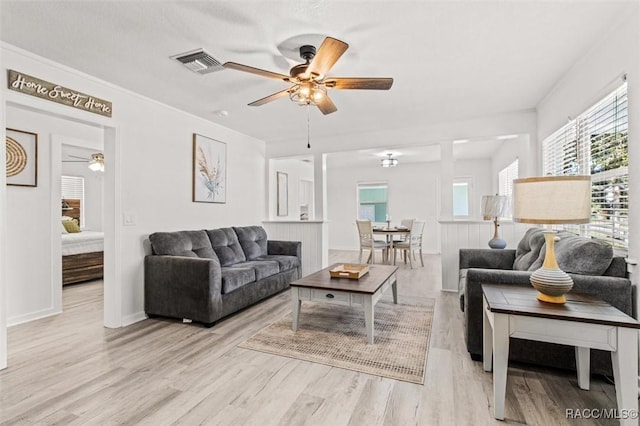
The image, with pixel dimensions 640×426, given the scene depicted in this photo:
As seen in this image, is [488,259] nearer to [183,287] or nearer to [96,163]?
[183,287]

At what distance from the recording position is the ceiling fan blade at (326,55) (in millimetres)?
1884

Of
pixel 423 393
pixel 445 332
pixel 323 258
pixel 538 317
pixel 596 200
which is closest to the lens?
pixel 538 317

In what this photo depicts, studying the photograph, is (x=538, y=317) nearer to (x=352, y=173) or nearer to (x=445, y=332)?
(x=445, y=332)

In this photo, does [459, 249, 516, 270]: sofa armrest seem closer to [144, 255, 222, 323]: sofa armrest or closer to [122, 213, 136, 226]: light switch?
[144, 255, 222, 323]: sofa armrest

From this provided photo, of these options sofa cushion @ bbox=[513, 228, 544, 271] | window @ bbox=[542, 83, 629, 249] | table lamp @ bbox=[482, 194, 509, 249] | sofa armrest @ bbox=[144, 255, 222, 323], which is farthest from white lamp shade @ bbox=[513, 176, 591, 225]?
sofa armrest @ bbox=[144, 255, 222, 323]

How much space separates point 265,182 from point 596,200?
178 inches

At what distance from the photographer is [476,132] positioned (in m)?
4.27

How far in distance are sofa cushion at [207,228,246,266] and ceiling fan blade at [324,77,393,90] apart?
255cm

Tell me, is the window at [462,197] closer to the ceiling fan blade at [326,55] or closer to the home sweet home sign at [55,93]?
the ceiling fan blade at [326,55]

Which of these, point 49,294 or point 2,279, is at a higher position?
point 2,279

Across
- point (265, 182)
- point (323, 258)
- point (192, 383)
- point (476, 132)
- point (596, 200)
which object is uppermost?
point (476, 132)

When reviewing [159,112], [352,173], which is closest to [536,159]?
[159,112]

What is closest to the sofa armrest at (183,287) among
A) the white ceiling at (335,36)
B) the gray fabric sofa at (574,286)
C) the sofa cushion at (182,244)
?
the sofa cushion at (182,244)

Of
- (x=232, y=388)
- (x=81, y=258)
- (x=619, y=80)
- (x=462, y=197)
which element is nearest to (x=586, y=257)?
(x=619, y=80)
